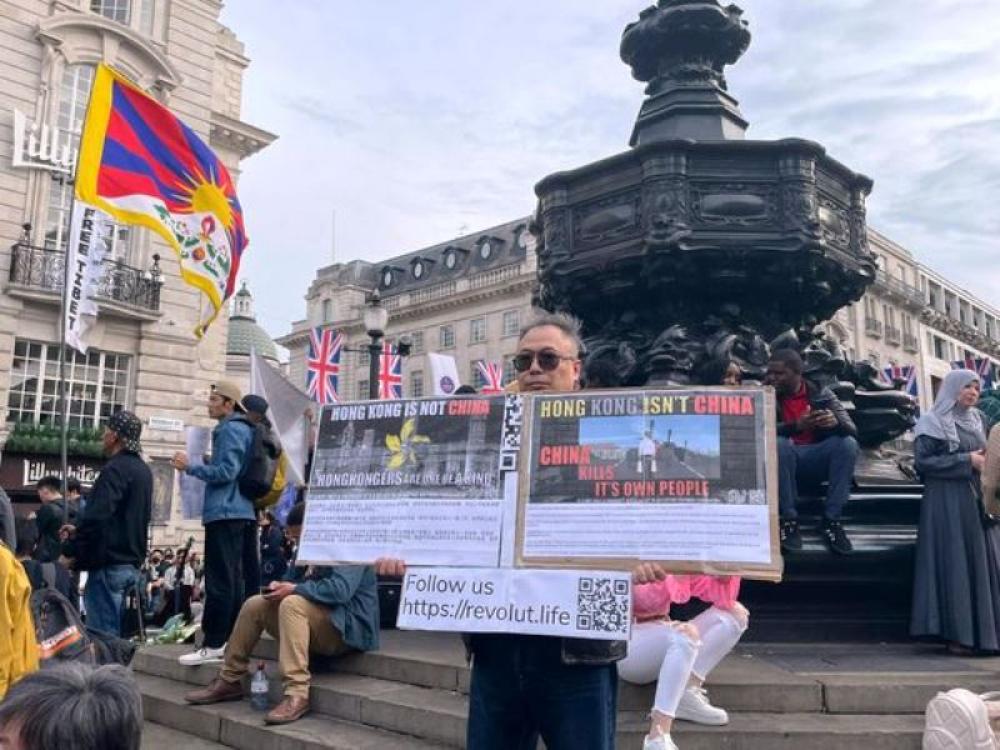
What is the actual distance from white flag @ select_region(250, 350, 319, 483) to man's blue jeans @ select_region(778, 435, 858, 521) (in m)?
3.39

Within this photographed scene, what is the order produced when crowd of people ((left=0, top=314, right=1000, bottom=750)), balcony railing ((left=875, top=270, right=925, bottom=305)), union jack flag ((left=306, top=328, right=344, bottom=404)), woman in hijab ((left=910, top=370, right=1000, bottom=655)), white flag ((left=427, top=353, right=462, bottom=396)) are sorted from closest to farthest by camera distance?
crowd of people ((left=0, top=314, right=1000, bottom=750)), woman in hijab ((left=910, top=370, right=1000, bottom=655)), white flag ((left=427, top=353, right=462, bottom=396)), union jack flag ((left=306, top=328, right=344, bottom=404)), balcony railing ((left=875, top=270, right=925, bottom=305))

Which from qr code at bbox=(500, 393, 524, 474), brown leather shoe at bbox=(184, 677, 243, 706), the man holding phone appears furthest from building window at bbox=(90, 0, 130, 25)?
qr code at bbox=(500, 393, 524, 474)

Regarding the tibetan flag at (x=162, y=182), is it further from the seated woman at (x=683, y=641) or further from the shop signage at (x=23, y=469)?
the shop signage at (x=23, y=469)

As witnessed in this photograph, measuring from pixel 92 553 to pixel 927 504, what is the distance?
18.8ft

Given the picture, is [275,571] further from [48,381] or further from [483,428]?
[48,381]

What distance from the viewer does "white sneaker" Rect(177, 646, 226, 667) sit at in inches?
241

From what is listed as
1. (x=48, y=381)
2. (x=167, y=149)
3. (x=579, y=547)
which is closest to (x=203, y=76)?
(x=48, y=381)

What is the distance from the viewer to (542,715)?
8.66 feet

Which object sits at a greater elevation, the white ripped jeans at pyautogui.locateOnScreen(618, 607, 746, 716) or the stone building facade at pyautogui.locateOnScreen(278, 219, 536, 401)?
the stone building facade at pyautogui.locateOnScreen(278, 219, 536, 401)

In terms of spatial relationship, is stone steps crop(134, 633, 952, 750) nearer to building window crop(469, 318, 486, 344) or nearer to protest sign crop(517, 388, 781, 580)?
protest sign crop(517, 388, 781, 580)

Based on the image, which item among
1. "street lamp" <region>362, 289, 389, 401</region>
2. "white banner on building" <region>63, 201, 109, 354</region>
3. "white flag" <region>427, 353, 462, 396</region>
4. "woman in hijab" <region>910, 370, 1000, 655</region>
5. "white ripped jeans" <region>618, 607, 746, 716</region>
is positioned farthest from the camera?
"white flag" <region>427, 353, 462, 396</region>

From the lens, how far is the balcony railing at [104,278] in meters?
22.2

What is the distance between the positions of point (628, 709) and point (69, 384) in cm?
2251

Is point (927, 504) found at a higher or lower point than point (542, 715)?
higher
